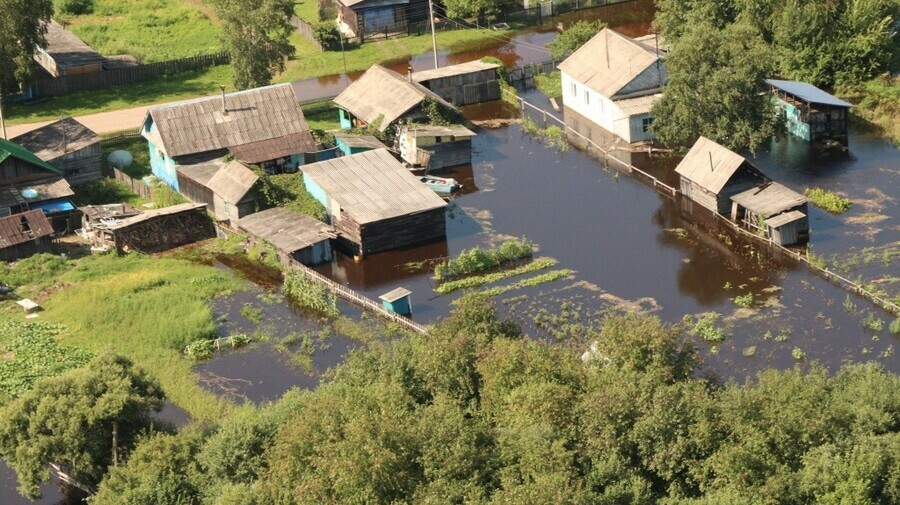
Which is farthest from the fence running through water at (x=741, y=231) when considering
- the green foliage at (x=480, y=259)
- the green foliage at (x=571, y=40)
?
the green foliage at (x=480, y=259)

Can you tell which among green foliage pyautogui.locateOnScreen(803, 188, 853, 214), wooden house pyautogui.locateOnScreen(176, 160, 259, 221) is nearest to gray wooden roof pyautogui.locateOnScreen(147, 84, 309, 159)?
wooden house pyautogui.locateOnScreen(176, 160, 259, 221)

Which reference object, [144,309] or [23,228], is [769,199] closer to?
[144,309]

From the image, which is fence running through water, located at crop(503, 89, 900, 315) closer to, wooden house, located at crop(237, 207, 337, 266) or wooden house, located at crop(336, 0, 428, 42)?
wooden house, located at crop(237, 207, 337, 266)

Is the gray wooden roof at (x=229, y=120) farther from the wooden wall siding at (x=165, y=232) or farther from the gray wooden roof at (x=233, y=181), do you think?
the wooden wall siding at (x=165, y=232)

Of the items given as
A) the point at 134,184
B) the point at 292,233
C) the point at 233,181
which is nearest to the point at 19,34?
the point at 134,184

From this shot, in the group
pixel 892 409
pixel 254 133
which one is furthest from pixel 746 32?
pixel 892 409

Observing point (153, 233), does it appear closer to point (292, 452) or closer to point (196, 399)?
point (196, 399)
